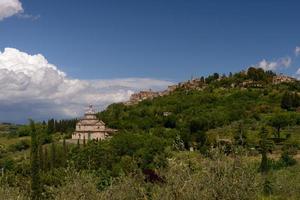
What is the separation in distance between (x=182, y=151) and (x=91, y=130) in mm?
90694

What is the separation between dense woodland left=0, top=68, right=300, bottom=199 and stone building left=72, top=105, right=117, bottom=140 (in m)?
3.06

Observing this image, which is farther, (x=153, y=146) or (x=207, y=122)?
(x=207, y=122)

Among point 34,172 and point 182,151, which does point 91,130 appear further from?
point 182,151

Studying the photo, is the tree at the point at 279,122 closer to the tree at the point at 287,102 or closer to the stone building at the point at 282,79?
the tree at the point at 287,102

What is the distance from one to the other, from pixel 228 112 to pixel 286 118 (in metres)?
19.7

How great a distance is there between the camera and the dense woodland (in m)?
15.0

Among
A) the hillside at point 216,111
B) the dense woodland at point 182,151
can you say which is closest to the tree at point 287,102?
the dense woodland at point 182,151

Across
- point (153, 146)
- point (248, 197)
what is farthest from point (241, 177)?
point (153, 146)

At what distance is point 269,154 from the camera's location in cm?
6269

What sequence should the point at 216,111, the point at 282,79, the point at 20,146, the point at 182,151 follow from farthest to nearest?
the point at 282,79 → the point at 216,111 → the point at 20,146 → the point at 182,151

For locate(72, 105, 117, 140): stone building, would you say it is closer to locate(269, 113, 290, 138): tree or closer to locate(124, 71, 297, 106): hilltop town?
locate(269, 113, 290, 138): tree

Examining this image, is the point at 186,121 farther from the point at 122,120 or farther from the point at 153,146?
the point at 153,146

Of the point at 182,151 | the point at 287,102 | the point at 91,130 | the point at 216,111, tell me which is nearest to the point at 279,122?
the point at 287,102

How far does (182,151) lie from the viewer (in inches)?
653
